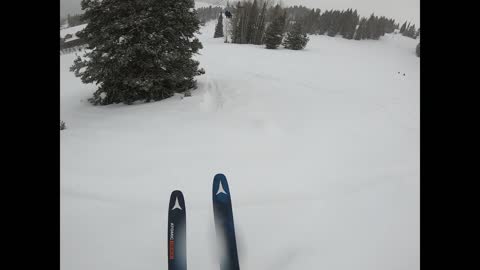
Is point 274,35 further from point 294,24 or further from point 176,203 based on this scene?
point 176,203

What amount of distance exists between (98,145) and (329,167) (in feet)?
15.1

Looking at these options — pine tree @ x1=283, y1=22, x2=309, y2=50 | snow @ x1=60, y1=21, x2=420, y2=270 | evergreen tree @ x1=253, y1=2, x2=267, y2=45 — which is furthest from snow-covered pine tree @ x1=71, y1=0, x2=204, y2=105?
evergreen tree @ x1=253, y1=2, x2=267, y2=45

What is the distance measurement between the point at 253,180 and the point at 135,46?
22.8 feet

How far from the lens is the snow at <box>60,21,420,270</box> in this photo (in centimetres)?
282

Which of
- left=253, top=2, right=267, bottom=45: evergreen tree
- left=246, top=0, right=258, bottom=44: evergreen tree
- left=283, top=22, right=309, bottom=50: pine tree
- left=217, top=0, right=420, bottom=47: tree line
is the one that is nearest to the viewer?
left=283, top=22, right=309, bottom=50: pine tree

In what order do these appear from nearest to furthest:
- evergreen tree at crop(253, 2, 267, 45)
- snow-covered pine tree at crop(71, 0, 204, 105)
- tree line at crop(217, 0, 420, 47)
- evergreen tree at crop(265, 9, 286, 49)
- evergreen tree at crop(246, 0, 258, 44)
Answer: snow-covered pine tree at crop(71, 0, 204, 105) → evergreen tree at crop(265, 9, 286, 49) → tree line at crop(217, 0, 420, 47) → evergreen tree at crop(246, 0, 258, 44) → evergreen tree at crop(253, 2, 267, 45)

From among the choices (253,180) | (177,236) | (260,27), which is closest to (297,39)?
(260,27)

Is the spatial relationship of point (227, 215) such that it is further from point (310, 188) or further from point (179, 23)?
point (179, 23)

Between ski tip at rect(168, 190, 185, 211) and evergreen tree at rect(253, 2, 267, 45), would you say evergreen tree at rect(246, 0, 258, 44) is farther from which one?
ski tip at rect(168, 190, 185, 211)

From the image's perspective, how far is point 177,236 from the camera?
258cm
